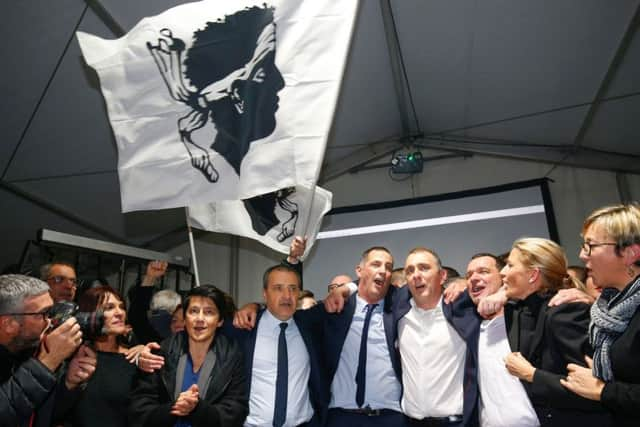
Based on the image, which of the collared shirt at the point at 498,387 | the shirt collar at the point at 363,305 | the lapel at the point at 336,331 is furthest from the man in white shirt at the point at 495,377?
the lapel at the point at 336,331

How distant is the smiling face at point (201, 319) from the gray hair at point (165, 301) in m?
1.04

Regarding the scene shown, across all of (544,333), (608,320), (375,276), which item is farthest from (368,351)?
(608,320)

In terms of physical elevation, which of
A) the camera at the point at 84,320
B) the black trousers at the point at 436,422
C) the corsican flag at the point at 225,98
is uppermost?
the corsican flag at the point at 225,98

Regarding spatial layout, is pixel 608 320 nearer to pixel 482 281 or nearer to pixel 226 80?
pixel 482 281

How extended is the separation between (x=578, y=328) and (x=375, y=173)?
514 centimetres

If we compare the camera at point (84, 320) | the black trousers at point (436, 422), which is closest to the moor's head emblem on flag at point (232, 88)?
the camera at point (84, 320)

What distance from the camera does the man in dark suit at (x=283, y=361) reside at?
2418mm

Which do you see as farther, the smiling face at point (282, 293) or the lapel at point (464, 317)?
the smiling face at point (282, 293)

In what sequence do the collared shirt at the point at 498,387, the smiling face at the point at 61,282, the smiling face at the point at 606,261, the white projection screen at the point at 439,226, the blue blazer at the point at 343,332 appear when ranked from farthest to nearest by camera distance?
the white projection screen at the point at 439,226, the smiling face at the point at 61,282, the blue blazer at the point at 343,332, the collared shirt at the point at 498,387, the smiling face at the point at 606,261

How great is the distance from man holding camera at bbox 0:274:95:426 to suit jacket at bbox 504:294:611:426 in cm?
164

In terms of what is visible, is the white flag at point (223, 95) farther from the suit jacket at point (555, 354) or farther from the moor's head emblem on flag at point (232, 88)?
the suit jacket at point (555, 354)

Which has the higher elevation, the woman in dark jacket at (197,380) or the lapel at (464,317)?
the lapel at (464,317)

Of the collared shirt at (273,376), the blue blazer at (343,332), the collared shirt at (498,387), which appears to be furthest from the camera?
the blue blazer at (343,332)

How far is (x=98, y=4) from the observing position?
3783 millimetres
